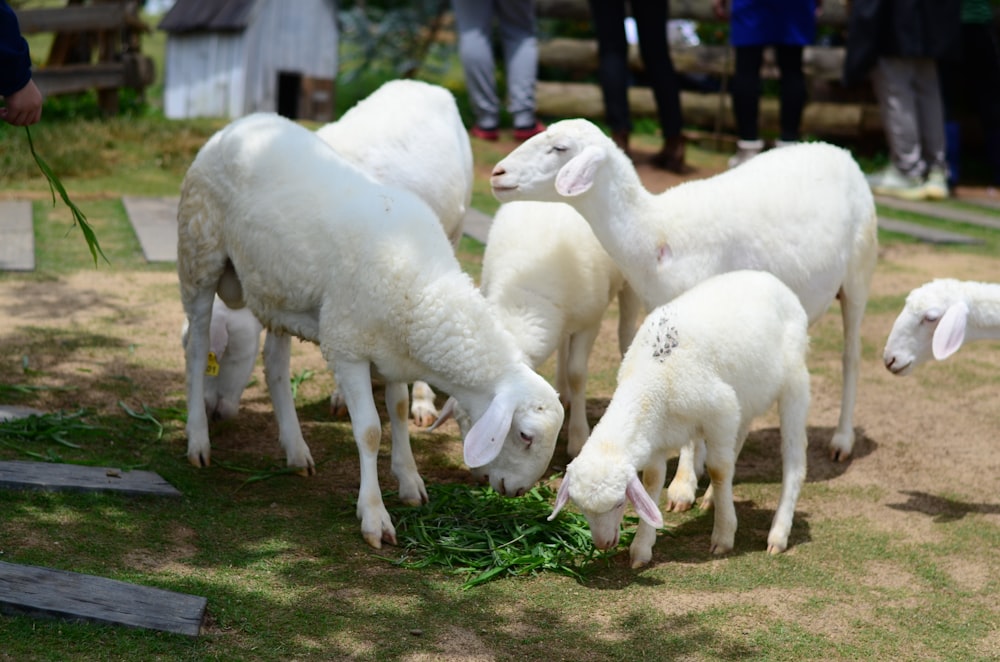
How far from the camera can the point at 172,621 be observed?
3.53 meters

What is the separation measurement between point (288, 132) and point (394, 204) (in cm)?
65

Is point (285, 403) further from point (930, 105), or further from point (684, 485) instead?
point (930, 105)

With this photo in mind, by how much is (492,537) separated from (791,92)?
24.1ft

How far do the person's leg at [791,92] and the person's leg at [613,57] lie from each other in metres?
1.36

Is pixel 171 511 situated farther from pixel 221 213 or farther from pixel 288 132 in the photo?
pixel 288 132

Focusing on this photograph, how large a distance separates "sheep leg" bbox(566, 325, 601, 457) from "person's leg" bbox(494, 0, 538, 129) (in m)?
6.70

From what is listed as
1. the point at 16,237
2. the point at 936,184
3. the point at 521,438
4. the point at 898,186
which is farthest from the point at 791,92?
the point at 521,438

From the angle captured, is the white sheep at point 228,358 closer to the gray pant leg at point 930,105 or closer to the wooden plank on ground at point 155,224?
the wooden plank on ground at point 155,224

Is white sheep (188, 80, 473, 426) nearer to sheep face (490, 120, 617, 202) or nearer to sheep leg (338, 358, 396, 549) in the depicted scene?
sheep face (490, 120, 617, 202)

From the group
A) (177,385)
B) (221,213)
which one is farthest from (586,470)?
(177,385)

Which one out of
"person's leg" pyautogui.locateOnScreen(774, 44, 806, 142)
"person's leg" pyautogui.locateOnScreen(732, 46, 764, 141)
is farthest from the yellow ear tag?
"person's leg" pyautogui.locateOnScreen(774, 44, 806, 142)

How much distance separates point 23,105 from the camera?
13.9ft

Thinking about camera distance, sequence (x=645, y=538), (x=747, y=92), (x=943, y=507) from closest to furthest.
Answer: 1. (x=645, y=538)
2. (x=943, y=507)
3. (x=747, y=92)

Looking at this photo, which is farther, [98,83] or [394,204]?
[98,83]
